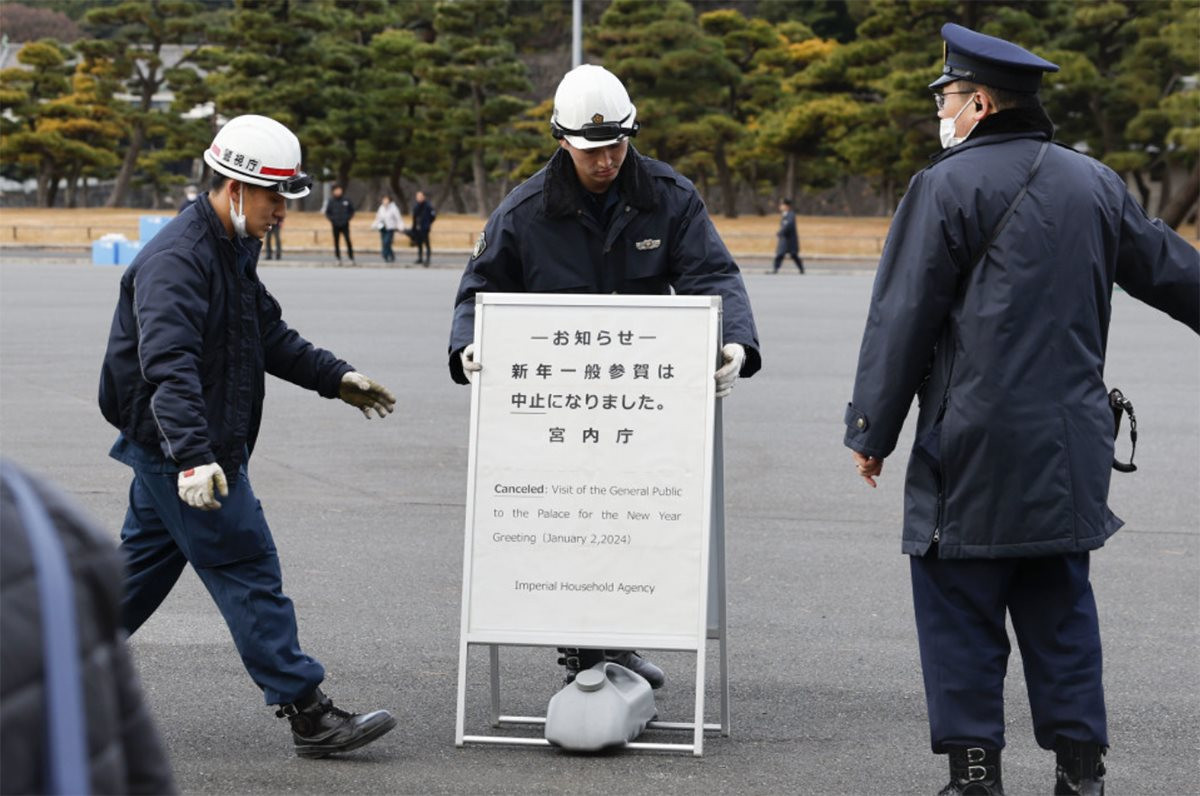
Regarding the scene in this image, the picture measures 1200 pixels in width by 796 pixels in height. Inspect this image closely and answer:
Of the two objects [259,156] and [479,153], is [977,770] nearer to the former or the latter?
[259,156]

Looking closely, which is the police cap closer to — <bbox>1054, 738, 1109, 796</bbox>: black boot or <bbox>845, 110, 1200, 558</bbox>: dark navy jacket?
<bbox>845, 110, 1200, 558</bbox>: dark navy jacket

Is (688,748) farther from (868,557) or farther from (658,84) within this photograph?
(658,84)

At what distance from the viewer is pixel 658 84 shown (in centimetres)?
4841

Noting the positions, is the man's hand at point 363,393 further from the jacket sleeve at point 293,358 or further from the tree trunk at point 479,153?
the tree trunk at point 479,153

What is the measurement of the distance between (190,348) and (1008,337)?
213cm

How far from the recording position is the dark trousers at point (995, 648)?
4105 mm

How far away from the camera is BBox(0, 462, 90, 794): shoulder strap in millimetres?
1440

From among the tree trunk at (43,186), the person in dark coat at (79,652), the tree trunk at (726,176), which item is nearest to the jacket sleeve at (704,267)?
the person in dark coat at (79,652)

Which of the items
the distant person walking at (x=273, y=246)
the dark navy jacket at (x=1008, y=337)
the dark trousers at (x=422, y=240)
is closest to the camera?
the dark navy jacket at (x=1008, y=337)

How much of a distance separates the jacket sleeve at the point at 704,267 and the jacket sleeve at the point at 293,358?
106 centimetres

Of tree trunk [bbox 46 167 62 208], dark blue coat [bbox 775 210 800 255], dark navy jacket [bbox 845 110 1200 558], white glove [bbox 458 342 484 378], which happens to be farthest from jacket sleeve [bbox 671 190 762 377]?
tree trunk [bbox 46 167 62 208]

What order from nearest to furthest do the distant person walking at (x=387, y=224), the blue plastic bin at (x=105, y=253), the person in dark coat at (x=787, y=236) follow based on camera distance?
the person in dark coat at (x=787, y=236), the blue plastic bin at (x=105, y=253), the distant person walking at (x=387, y=224)

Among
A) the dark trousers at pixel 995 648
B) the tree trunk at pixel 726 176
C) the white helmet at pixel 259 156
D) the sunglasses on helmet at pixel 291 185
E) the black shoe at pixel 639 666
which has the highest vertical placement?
the white helmet at pixel 259 156

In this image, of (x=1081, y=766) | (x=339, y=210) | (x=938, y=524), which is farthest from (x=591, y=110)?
(x=339, y=210)
